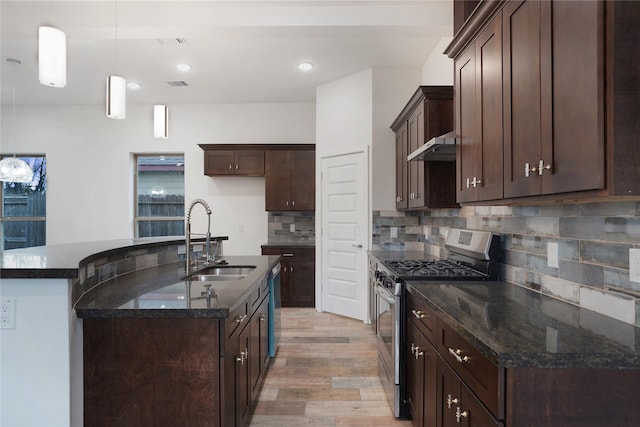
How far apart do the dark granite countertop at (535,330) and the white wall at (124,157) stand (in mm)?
4425

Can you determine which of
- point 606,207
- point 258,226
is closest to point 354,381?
point 606,207

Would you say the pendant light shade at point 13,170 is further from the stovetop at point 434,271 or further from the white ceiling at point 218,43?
the stovetop at point 434,271

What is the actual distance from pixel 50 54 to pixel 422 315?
2612 millimetres

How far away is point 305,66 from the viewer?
4414 mm

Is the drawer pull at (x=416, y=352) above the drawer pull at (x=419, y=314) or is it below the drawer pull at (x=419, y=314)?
below

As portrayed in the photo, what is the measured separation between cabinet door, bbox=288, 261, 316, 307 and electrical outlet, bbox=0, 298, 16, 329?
3.80m

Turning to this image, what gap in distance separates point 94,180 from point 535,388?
6586 millimetres

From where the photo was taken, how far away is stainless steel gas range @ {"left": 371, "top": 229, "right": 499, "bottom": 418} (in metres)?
2.35

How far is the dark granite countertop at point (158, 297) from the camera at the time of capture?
1.61 m

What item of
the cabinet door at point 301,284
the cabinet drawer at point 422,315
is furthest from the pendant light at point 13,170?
the cabinet drawer at point 422,315

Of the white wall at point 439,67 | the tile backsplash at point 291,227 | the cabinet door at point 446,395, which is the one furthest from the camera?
the tile backsplash at point 291,227

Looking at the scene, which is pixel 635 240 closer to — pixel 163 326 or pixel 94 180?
pixel 163 326

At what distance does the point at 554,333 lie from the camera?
1.28m

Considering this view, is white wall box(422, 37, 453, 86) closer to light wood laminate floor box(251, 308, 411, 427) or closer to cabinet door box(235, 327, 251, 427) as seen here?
light wood laminate floor box(251, 308, 411, 427)
